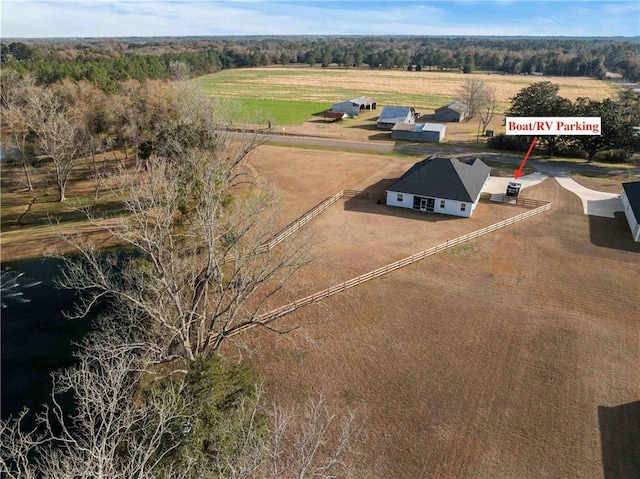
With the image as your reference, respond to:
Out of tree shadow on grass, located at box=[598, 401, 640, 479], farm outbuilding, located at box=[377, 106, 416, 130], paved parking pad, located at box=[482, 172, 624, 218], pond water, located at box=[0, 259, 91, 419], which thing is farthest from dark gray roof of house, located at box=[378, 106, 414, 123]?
tree shadow on grass, located at box=[598, 401, 640, 479]

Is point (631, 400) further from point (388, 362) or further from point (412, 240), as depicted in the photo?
point (412, 240)

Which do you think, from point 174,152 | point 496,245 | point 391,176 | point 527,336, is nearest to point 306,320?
point 527,336

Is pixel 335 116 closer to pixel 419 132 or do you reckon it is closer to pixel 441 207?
pixel 419 132

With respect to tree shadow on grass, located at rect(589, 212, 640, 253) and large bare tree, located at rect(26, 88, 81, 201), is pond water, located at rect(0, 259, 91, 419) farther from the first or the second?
tree shadow on grass, located at rect(589, 212, 640, 253)

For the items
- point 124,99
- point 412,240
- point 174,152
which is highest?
point 124,99

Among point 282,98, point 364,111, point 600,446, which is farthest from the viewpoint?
point 282,98

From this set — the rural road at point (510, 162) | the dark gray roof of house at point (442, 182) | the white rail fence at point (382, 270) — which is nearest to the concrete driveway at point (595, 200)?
the rural road at point (510, 162)

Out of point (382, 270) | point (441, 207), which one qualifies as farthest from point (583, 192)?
point (382, 270)
